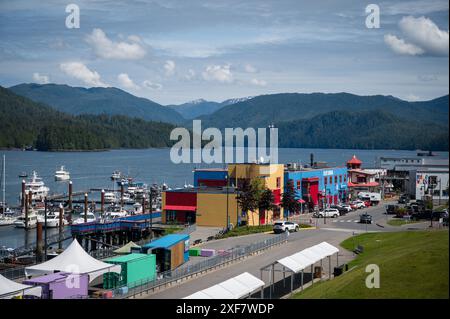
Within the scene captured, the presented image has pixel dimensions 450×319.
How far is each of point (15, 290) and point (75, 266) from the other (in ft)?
11.4

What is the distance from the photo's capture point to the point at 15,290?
19078mm

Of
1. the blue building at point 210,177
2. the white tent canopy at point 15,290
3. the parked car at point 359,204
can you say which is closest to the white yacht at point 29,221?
the blue building at point 210,177

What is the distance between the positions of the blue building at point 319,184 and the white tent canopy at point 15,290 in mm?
29831

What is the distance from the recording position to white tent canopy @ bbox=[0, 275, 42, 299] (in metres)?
18.8

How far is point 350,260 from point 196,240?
34.6 ft

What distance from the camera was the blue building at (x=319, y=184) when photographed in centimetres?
4922

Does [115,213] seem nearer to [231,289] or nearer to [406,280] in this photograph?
[231,289]

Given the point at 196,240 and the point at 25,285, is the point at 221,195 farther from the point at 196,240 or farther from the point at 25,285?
the point at 25,285

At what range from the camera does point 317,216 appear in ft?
149

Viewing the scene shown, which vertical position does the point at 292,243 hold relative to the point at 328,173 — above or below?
Answer: below

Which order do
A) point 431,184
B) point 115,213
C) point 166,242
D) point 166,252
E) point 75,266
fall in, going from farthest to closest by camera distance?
point 115,213 → point 431,184 → point 166,242 → point 166,252 → point 75,266

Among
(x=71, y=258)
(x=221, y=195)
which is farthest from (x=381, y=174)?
(x=71, y=258)

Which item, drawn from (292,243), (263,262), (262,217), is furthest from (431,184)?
(263,262)

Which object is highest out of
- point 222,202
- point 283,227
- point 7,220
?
point 222,202
